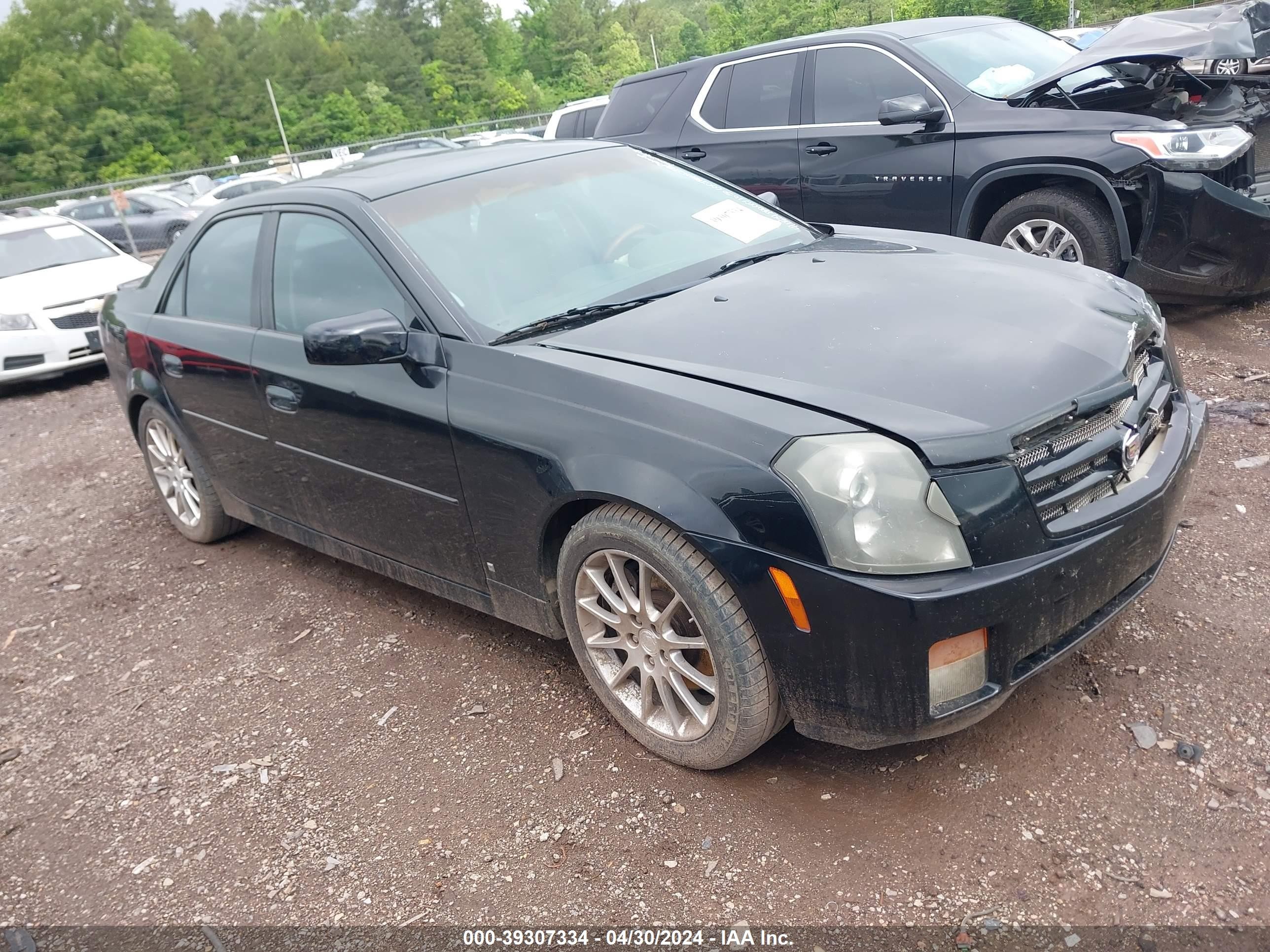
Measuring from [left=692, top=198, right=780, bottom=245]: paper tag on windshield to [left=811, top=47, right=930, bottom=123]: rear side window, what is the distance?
8.63 ft

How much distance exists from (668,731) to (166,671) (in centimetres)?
221

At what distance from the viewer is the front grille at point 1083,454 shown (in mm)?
2314

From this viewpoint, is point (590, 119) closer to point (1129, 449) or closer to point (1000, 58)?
point (1000, 58)

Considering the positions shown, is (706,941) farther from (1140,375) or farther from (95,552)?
(95,552)


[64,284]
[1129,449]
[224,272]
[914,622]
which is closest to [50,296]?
[64,284]

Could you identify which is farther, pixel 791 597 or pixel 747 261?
pixel 747 261

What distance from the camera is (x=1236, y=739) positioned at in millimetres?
2539

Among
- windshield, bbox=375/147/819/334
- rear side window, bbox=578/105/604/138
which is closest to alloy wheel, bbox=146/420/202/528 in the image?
windshield, bbox=375/147/819/334

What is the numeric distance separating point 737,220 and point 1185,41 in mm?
3305

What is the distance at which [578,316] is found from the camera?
312 cm

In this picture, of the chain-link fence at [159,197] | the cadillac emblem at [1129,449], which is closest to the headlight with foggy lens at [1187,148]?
the cadillac emblem at [1129,449]

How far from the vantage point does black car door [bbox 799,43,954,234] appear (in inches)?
228

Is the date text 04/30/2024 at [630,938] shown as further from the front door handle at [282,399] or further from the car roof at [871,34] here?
the car roof at [871,34]

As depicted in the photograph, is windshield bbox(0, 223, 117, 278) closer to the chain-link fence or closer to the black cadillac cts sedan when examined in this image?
the chain-link fence
